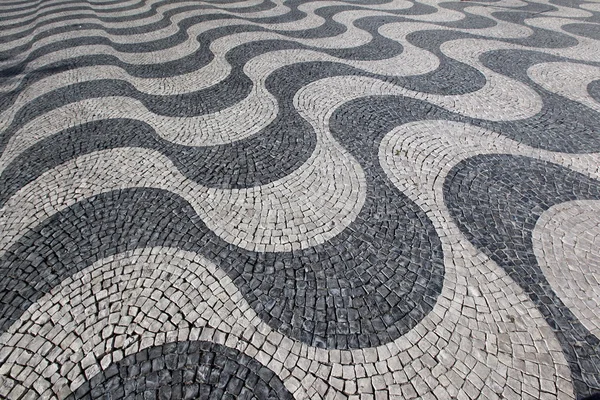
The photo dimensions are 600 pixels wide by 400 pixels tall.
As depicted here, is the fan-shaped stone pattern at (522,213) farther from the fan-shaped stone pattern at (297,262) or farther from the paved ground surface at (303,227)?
the fan-shaped stone pattern at (297,262)

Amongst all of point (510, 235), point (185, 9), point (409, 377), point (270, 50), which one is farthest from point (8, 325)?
point (185, 9)

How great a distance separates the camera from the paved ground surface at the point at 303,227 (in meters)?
2.92

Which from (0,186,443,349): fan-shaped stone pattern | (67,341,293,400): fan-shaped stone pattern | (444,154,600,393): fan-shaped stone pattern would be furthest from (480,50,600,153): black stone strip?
(67,341,293,400): fan-shaped stone pattern

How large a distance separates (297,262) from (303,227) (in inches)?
21.0

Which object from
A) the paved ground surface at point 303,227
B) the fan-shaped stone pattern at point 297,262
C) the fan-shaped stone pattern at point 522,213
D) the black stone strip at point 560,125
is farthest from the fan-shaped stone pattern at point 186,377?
the black stone strip at point 560,125

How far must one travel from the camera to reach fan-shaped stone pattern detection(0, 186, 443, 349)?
3.24 m

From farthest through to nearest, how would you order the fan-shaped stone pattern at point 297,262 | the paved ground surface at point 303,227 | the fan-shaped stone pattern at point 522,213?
the fan-shaped stone pattern at point 297,262 → the fan-shaped stone pattern at point 522,213 → the paved ground surface at point 303,227

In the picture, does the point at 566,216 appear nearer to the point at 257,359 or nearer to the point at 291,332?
the point at 291,332

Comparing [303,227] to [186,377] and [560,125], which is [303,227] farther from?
[560,125]

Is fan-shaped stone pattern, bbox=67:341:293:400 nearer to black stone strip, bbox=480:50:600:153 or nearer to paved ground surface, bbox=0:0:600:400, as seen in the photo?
paved ground surface, bbox=0:0:600:400

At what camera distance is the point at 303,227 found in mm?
4141

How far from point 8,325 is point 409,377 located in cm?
355

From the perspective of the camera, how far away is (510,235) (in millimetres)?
3973

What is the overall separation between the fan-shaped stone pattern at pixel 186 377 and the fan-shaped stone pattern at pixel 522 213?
95.5 inches
